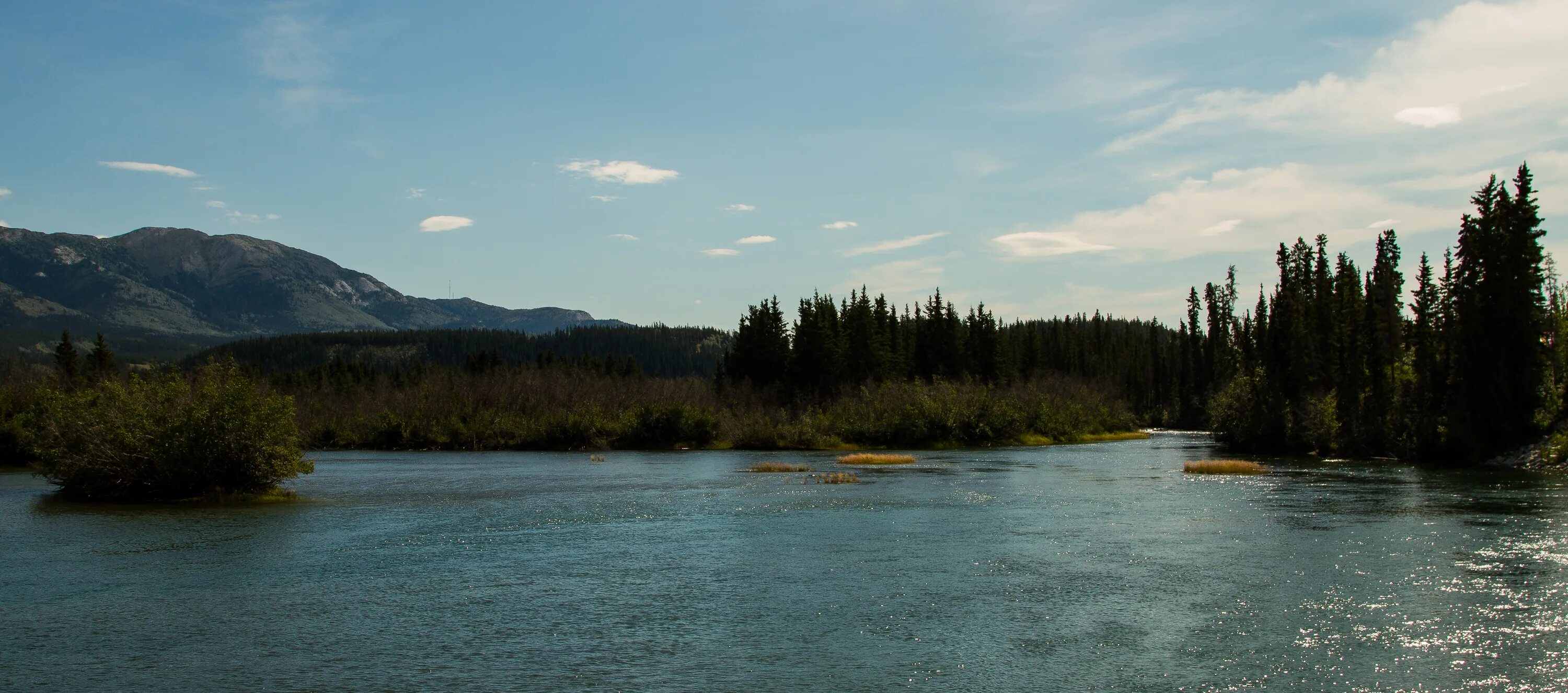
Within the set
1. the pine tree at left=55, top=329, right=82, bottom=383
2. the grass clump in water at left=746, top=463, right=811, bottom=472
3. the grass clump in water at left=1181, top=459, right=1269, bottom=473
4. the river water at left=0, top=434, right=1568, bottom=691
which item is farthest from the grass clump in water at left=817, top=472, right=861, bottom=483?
the pine tree at left=55, top=329, right=82, bottom=383

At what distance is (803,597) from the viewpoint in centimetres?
2347

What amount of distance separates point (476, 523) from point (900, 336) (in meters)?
120

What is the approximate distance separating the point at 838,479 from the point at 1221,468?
23.3 meters

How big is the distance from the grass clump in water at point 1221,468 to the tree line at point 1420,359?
60.4 ft

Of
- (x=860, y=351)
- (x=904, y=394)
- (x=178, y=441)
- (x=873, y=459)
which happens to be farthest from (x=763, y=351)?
(x=178, y=441)

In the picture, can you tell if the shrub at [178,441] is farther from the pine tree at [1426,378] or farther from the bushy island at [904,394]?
the pine tree at [1426,378]

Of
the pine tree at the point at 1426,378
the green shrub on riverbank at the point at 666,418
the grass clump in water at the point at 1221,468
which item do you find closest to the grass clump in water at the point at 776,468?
the grass clump in water at the point at 1221,468

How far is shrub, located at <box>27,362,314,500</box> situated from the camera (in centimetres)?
4469

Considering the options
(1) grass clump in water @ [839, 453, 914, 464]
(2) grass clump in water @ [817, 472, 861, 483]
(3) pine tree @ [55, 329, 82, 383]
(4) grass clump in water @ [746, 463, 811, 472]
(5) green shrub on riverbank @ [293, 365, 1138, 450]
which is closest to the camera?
(2) grass clump in water @ [817, 472, 861, 483]

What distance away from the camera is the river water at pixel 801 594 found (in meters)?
17.3

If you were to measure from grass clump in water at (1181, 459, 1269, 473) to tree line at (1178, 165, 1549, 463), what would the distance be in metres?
18.4

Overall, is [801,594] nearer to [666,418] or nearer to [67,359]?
[666,418]

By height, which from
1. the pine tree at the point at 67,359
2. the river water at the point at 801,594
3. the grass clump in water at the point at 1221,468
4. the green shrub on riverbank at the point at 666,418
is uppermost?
the pine tree at the point at 67,359

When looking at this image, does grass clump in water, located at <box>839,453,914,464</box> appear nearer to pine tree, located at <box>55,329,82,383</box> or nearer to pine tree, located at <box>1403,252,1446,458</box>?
pine tree, located at <box>1403,252,1446,458</box>
